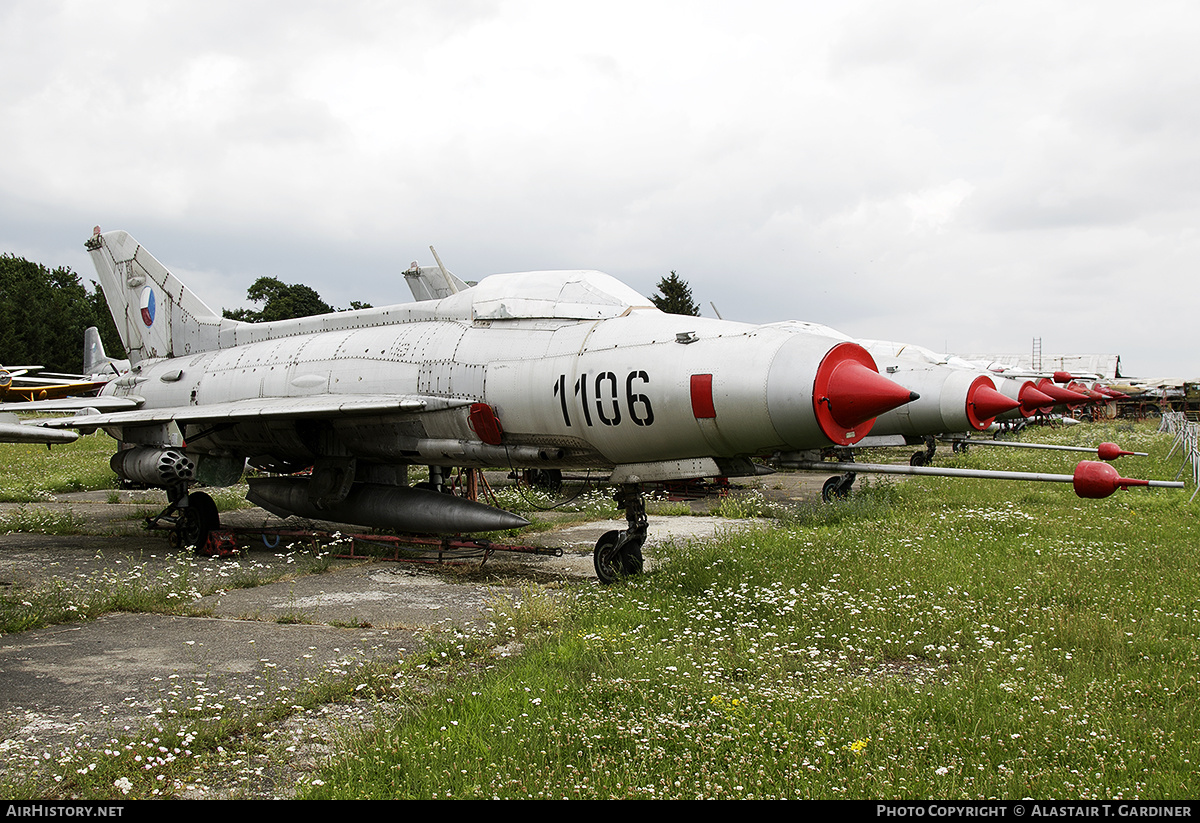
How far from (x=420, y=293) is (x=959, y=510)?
8128 mm

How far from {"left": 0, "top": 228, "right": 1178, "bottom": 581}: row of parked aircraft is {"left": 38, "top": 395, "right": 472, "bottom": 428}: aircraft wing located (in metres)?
0.03

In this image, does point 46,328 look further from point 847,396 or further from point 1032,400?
point 847,396

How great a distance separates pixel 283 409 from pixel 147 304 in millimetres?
5588

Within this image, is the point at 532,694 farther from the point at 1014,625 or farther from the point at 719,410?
the point at 1014,625

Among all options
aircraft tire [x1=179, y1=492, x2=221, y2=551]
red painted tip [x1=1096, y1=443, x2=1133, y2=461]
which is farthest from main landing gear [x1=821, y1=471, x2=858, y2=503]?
aircraft tire [x1=179, y1=492, x2=221, y2=551]

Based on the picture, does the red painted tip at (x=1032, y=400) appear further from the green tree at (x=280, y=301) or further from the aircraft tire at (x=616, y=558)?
the green tree at (x=280, y=301)

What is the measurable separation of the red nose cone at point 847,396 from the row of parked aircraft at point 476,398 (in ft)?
0.05

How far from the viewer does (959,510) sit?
11477mm

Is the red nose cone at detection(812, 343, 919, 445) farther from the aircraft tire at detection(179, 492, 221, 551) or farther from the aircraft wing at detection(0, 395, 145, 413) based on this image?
the aircraft wing at detection(0, 395, 145, 413)

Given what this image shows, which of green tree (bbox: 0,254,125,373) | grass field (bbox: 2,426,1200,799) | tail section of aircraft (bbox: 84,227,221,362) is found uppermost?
green tree (bbox: 0,254,125,373)

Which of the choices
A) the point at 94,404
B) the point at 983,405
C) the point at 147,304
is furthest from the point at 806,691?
the point at 147,304

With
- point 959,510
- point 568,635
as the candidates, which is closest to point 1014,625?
point 568,635

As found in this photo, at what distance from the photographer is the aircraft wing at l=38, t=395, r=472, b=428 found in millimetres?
8250

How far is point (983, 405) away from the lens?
1177 cm
